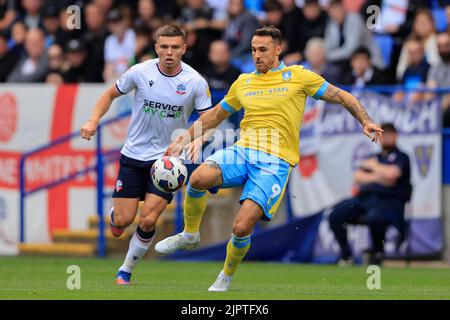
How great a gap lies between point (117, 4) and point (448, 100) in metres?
7.53

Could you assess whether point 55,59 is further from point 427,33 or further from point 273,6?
point 427,33

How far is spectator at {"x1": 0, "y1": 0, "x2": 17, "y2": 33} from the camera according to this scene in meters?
24.3

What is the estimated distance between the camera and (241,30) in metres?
20.6

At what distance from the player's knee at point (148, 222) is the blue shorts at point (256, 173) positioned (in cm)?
142

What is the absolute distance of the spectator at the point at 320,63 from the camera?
18750mm

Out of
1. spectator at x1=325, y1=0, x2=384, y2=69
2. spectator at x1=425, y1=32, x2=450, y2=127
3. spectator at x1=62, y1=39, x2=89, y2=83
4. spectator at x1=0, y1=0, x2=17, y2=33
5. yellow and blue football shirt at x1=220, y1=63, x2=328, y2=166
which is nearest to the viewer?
yellow and blue football shirt at x1=220, y1=63, x2=328, y2=166

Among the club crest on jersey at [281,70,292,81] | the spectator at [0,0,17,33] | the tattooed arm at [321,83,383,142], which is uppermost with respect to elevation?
the spectator at [0,0,17,33]

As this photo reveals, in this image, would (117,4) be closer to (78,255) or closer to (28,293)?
(78,255)

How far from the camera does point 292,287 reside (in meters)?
12.8

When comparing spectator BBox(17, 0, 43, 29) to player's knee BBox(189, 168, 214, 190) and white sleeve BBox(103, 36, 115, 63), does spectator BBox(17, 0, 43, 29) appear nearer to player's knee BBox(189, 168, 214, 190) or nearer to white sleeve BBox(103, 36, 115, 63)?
white sleeve BBox(103, 36, 115, 63)

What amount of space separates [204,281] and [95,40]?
867 cm

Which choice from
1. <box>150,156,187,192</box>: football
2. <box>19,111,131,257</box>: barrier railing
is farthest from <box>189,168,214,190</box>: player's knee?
<box>19,111,131,257</box>: barrier railing

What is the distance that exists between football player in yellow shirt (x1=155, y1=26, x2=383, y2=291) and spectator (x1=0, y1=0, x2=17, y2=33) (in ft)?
42.4

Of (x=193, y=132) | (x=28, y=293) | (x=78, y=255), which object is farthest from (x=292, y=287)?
(x=78, y=255)
